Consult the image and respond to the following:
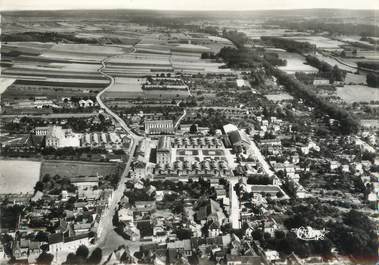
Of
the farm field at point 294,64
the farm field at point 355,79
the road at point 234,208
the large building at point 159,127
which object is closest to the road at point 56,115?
the large building at point 159,127

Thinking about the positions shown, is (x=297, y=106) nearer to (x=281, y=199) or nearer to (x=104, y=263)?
(x=281, y=199)

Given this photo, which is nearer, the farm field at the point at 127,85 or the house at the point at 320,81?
the farm field at the point at 127,85

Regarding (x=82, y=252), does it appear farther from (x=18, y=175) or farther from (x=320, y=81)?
(x=320, y=81)

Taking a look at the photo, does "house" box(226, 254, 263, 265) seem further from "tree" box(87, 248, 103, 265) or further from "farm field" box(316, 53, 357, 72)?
"farm field" box(316, 53, 357, 72)

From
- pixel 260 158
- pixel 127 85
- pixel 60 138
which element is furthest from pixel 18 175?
pixel 127 85

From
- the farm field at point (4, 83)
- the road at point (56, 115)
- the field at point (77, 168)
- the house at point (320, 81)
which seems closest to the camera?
the field at point (77, 168)

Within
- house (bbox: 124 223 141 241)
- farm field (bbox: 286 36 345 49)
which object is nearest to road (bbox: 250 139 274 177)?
house (bbox: 124 223 141 241)

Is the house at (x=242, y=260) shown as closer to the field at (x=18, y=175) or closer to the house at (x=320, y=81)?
the field at (x=18, y=175)
